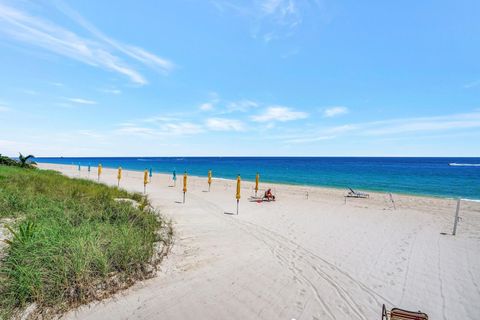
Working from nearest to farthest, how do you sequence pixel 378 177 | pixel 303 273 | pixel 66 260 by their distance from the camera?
1. pixel 66 260
2. pixel 303 273
3. pixel 378 177

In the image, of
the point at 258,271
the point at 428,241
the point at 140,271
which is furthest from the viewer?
the point at 428,241

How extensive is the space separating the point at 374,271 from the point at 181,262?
482 centimetres

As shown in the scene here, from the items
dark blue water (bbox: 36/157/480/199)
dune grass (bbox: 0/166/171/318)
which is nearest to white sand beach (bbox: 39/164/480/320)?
dune grass (bbox: 0/166/171/318)

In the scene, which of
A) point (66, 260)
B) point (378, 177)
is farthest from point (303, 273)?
point (378, 177)

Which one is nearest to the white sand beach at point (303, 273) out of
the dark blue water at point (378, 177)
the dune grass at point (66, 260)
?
the dune grass at point (66, 260)

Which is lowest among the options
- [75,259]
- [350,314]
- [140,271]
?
[350,314]

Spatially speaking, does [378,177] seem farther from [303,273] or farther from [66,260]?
[66,260]

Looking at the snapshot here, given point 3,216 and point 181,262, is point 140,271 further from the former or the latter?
point 3,216

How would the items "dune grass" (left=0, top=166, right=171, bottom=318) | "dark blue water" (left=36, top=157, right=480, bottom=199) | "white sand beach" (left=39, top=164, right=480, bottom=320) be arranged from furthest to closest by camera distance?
"dark blue water" (left=36, top=157, right=480, bottom=199)
"white sand beach" (left=39, top=164, right=480, bottom=320)
"dune grass" (left=0, top=166, right=171, bottom=318)

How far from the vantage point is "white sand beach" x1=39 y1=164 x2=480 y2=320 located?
14.8 feet

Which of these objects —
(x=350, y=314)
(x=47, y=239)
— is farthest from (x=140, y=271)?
(x=350, y=314)

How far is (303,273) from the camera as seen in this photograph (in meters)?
6.02

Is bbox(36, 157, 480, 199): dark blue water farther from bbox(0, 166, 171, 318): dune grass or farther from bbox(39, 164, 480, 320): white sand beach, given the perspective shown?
bbox(0, 166, 171, 318): dune grass

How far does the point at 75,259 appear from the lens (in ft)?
14.6
